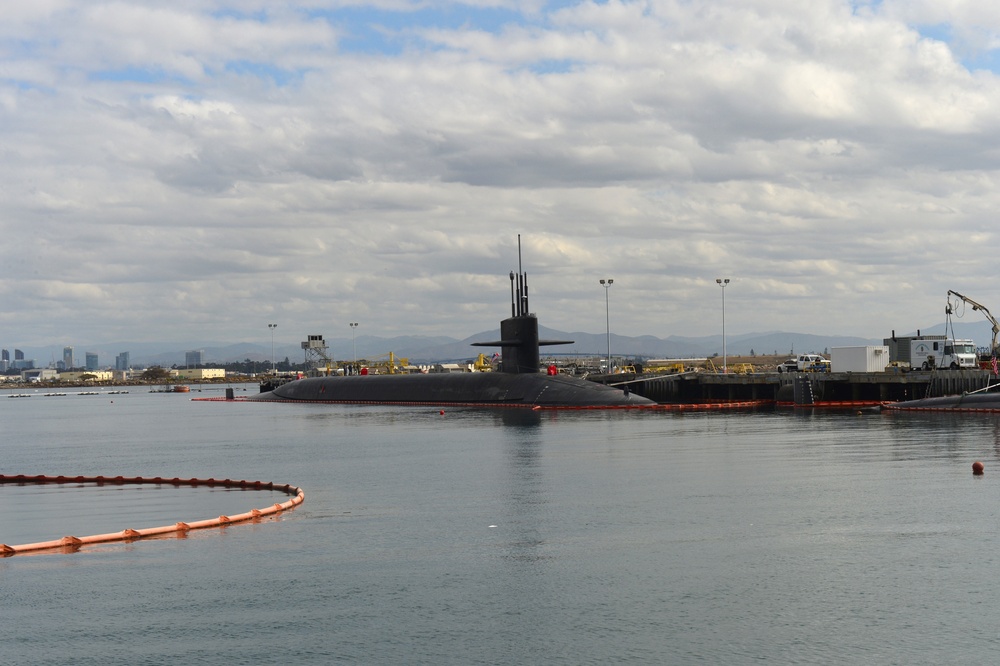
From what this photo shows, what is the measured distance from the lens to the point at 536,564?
18.0 metres

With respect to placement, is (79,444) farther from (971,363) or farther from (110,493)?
(971,363)

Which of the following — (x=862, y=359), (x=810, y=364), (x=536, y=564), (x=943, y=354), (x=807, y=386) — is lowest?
(x=536, y=564)

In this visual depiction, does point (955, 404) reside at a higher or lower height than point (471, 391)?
lower

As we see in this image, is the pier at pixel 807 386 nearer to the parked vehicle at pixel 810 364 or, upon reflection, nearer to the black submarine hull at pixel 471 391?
the black submarine hull at pixel 471 391

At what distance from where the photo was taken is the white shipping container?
238 ft

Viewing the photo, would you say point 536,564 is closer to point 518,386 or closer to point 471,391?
point 518,386

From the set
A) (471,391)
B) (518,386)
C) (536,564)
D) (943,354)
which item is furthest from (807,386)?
(536,564)

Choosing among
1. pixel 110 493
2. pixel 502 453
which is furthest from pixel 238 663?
pixel 502 453

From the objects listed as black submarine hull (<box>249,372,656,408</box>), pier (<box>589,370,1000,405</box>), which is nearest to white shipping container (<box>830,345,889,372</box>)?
pier (<box>589,370,1000,405</box>)

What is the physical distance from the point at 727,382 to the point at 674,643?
66.5 meters

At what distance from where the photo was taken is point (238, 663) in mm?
12781

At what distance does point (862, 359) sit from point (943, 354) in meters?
9.07

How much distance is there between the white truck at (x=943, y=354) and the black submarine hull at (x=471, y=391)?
21.6 m

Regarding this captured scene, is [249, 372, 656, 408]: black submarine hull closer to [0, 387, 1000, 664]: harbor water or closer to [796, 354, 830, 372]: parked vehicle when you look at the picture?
[796, 354, 830, 372]: parked vehicle
